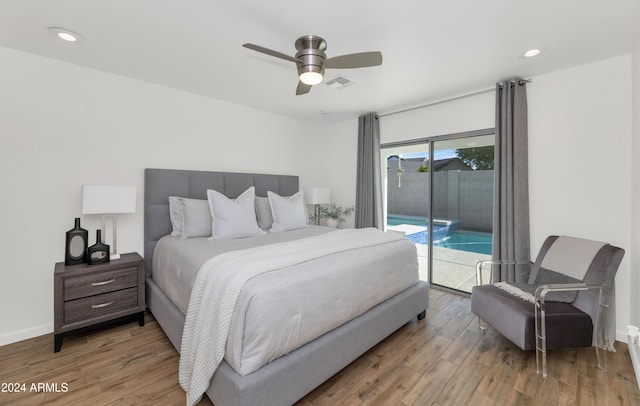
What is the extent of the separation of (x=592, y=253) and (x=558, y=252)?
265mm

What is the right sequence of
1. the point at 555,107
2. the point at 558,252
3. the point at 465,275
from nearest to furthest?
the point at 558,252 < the point at 555,107 < the point at 465,275

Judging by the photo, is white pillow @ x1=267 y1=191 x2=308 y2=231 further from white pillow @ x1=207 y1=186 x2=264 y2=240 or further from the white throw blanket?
the white throw blanket

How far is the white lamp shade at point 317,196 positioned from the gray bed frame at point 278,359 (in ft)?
2.18

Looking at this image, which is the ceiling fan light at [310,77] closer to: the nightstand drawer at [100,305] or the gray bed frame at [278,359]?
the gray bed frame at [278,359]

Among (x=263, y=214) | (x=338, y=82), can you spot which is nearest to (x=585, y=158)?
(x=338, y=82)

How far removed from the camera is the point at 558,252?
2561 mm

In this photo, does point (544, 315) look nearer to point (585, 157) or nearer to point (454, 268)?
point (585, 157)

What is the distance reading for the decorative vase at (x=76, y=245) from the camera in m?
2.44

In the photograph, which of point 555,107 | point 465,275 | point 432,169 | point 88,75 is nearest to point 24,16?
point 88,75

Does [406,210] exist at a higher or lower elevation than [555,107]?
lower

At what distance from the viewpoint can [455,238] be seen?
381 centimetres

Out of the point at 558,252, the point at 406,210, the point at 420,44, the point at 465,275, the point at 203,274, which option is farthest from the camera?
the point at 406,210

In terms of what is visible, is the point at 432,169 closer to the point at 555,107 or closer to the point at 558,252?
the point at 555,107

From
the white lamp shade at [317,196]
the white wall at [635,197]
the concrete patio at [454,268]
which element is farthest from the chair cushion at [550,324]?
the white lamp shade at [317,196]
